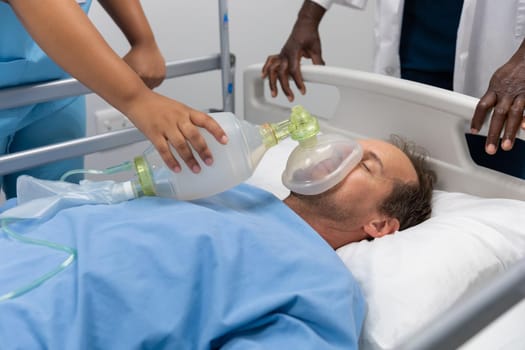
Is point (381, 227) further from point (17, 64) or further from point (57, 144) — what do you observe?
point (17, 64)

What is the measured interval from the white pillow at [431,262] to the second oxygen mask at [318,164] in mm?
139

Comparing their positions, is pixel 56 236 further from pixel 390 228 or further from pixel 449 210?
pixel 449 210

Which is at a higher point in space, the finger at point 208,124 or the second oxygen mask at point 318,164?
the finger at point 208,124

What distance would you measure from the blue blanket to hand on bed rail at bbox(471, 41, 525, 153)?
38cm

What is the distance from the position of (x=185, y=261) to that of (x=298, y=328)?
0.65 ft

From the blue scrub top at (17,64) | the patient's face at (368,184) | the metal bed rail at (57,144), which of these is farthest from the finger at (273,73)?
the blue scrub top at (17,64)

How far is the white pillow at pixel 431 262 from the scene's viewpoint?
3.22 feet

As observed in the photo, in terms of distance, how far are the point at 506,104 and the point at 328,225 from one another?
1.34 ft

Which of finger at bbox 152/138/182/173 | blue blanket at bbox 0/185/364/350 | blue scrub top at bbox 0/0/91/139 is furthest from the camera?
blue scrub top at bbox 0/0/91/139

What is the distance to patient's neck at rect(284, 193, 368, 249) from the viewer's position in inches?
48.6

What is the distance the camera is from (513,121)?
109cm

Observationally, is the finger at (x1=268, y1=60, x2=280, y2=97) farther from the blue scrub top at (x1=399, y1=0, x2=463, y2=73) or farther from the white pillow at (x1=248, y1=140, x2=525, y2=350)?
the white pillow at (x1=248, y1=140, x2=525, y2=350)

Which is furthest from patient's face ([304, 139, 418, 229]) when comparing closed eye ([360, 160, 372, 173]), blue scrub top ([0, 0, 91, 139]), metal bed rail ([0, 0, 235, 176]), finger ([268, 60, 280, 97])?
blue scrub top ([0, 0, 91, 139])

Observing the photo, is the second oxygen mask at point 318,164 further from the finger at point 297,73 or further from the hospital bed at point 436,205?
the finger at point 297,73
